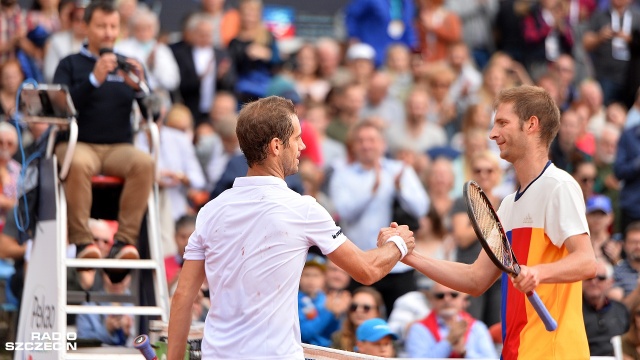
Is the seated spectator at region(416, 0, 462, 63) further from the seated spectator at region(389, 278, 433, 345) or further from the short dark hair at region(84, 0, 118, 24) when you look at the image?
the short dark hair at region(84, 0, 118, 24)

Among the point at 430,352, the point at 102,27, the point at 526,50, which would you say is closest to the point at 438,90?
the point at 526,50

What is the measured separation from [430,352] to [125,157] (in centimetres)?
296

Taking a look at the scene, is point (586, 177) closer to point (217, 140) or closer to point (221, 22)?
point (217, 140)

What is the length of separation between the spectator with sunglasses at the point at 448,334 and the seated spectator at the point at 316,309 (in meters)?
0.71

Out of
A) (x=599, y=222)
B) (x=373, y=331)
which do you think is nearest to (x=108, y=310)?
(x=373, y=331)

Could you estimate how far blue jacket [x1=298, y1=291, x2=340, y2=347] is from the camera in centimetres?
1035

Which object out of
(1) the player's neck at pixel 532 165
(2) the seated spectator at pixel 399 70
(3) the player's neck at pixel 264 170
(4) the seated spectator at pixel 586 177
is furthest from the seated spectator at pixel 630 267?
(3) the player's neck at pixel 264 170

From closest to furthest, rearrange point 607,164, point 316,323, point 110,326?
point 110,326 < point 316,323 < point 607,164

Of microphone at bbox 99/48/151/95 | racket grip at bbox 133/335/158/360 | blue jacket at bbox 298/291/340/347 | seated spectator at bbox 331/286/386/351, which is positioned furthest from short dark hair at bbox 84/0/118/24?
racket grip at bbox 133/335/158/360

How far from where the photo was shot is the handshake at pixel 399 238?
→ 6.29 m

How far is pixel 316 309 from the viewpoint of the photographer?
10531mm

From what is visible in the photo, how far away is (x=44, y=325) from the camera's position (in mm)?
8586

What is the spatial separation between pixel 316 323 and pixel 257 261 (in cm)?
470

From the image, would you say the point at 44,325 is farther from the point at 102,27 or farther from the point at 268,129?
the point at 268,129
